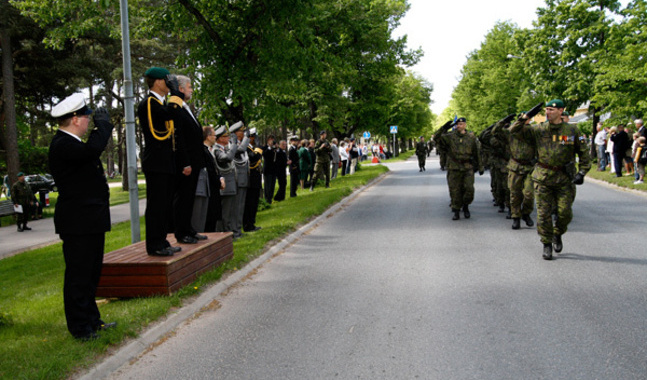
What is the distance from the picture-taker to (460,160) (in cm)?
1160

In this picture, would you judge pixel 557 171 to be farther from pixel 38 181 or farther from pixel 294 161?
pixel 38 181

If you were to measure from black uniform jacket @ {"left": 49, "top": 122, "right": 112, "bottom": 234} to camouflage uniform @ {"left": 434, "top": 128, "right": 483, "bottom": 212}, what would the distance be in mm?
8388

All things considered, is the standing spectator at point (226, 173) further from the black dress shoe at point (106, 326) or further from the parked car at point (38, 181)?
the parked car at point (38, 181)

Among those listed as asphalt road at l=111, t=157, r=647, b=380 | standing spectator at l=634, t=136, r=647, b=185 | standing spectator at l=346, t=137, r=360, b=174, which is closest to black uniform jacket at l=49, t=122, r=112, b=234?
asphalt road at l=111, t=157, r=647, b=380

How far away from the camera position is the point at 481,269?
707 cm

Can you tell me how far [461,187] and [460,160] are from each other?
62cm

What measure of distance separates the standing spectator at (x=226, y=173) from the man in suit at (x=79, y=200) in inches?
168

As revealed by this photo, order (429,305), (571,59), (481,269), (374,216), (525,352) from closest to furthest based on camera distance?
(525,352)
(429,305)
(481,269)
(374,216)
(571,59)

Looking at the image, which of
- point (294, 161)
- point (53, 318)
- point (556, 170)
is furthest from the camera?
point (294, 161)

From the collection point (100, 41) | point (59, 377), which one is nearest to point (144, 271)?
point (59, 377)

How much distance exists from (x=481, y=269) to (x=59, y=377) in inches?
200

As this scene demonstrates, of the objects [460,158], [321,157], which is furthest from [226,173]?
[321,157]

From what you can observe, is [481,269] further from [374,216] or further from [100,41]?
[100,41]

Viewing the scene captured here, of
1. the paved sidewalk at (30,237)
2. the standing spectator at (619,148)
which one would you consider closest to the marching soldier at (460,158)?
the paved sidewalk at (30,237)
